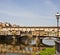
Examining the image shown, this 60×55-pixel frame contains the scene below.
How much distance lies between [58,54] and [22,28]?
5149 centimetres

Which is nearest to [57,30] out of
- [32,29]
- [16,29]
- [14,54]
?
[32,29]

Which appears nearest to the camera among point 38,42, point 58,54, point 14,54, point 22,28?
point 58,54

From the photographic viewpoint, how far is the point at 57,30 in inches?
2392

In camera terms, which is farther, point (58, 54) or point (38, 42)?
point (38, 42)

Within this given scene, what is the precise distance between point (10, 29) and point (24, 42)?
583cm

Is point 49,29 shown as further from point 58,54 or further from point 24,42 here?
point 58,54

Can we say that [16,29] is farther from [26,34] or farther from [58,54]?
[58,54]

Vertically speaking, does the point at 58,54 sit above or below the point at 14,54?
above

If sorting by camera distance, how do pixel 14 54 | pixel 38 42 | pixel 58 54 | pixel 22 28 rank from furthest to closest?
pixel 22 28 < pixel 38 42 < pixel 14 54 < pixel 58 54

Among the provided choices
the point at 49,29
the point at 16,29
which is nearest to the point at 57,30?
the point at 49,29

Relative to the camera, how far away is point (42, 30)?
64.2 meters

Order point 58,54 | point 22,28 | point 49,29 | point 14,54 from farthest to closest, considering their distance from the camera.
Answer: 1. point 22,28
2. point 49,29
3. point 14,54
4. point 58,54

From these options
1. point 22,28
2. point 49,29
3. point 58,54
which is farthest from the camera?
point 22,28

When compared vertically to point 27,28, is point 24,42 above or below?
below
